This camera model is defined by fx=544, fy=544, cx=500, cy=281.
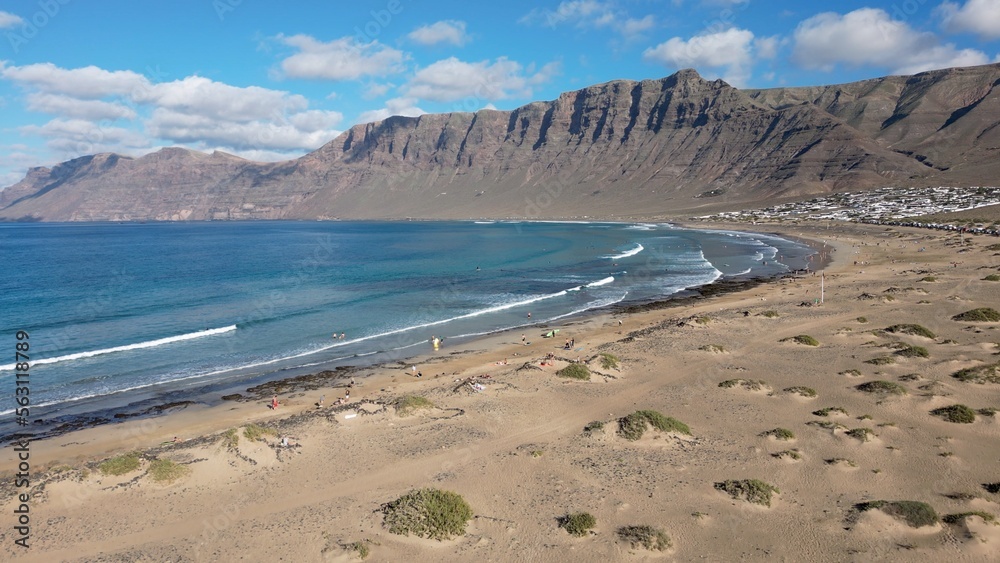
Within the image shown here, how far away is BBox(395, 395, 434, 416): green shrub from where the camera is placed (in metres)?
22.1

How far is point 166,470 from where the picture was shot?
17047 mm

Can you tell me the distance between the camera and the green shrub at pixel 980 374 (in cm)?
2214

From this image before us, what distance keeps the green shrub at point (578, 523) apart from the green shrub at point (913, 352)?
68.8ft

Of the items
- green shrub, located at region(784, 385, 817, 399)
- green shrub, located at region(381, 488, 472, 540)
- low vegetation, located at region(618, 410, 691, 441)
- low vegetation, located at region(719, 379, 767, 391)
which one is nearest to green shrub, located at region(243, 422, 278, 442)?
green shrub, located at region(381, 488, 472, 540)

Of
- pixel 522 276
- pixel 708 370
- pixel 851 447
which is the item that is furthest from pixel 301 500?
pixel 522 276

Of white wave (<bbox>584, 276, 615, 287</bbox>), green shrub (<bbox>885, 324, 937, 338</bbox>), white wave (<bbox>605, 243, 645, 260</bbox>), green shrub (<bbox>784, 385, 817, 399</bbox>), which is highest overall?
green shrub (<bbox>885, 324, 937, 338</bbox>)

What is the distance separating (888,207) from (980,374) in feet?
472

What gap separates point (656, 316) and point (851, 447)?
2615 centimetres

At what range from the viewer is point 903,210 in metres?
133

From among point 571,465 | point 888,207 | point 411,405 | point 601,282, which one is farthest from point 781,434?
point 888,207

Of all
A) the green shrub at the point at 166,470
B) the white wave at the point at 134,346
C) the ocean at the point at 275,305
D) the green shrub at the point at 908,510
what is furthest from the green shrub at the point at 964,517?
the white wave at the point at 134,346

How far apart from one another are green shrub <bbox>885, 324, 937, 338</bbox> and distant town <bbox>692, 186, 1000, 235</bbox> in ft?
264

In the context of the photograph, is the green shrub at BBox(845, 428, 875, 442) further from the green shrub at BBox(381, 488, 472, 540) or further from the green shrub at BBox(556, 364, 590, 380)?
the green shrub at BBox(381, 488, 472, 540)

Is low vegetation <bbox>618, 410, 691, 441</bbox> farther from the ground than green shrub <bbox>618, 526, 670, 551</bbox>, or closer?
farther from the ground
